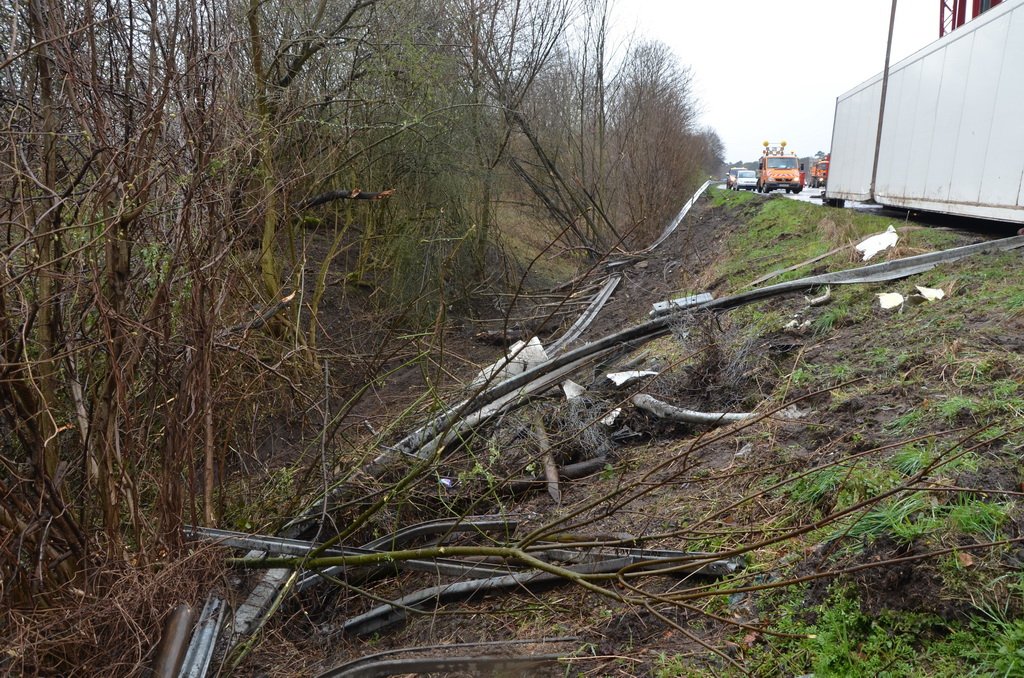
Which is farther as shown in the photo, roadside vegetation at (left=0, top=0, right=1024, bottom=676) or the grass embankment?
roadside vegetation at (left=0, top=0, right=1024, bottom=676)

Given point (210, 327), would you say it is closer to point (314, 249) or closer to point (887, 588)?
point (887, 588)

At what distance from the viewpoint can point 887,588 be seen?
3033 mm

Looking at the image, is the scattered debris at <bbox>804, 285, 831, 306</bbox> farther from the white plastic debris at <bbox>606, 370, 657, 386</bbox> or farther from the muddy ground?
the white plastic debris at <bbox>606, 370, 657, 386</bbox>

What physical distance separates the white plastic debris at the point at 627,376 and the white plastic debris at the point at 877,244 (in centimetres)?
406

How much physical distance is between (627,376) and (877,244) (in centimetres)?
462

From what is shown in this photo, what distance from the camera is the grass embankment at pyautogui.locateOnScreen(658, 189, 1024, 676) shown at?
2.80 m

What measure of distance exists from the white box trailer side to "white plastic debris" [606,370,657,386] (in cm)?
548

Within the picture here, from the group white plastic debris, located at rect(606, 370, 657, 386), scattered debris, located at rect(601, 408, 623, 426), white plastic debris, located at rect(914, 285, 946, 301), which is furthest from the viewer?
white plastic debris, located at rect(606, 370, 657, 386)

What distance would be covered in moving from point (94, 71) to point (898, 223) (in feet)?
38.8

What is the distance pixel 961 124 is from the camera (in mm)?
10836

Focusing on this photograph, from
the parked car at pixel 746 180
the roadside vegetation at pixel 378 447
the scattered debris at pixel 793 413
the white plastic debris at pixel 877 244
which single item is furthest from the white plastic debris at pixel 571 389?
the parked car at pixel 746 180

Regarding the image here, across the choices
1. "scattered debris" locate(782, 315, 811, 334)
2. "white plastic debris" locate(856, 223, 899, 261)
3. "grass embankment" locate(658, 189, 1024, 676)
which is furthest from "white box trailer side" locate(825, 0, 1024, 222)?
"scattered debris" locate(782, 315, 811, 334)

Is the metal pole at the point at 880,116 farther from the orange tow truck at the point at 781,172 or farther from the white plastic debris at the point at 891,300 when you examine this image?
the orange tow truck at the point at 781,172

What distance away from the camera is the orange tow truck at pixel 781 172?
112ft
